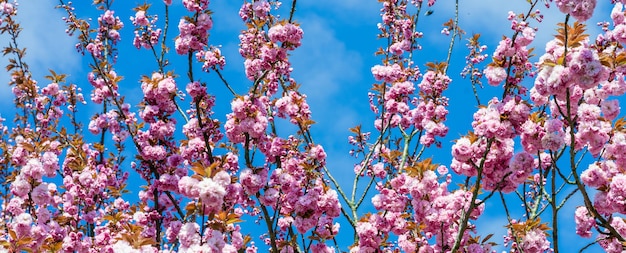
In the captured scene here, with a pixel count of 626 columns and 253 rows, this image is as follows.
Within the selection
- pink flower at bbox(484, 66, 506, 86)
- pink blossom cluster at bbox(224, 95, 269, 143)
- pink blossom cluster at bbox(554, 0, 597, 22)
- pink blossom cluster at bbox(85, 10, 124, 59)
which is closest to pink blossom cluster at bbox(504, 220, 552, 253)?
pink flower at bbox(484, 66, 506, 86)

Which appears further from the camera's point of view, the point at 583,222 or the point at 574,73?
the point at 583,222

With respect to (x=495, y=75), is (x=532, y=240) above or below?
below

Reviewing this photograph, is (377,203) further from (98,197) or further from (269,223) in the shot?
(98,197)

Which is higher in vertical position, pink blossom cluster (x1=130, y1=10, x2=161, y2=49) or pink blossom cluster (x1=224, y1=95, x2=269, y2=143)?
pink blossom cluster (x1=130, y1=10, x2=161, y2=49)

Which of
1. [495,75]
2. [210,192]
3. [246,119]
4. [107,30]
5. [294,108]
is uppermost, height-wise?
[107,30]

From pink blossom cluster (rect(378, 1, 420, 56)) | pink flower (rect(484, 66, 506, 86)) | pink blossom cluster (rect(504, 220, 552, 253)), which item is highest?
pink blossom cluster (rect(378, 1, 420, 56))

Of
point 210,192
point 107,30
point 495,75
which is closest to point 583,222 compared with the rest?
point 495,75

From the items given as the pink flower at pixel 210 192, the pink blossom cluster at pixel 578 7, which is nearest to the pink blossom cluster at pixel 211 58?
the pink flower at pixel 210 192

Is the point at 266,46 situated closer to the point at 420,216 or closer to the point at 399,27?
the point at 420,216

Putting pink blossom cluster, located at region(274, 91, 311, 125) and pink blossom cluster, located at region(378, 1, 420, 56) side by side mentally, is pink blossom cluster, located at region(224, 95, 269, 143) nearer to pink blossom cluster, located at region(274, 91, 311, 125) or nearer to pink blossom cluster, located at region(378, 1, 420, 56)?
pink blossom cluster, located at region(274, 91, 311, 125)

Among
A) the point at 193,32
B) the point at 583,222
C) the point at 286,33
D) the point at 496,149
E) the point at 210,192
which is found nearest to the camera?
the point at 210,192

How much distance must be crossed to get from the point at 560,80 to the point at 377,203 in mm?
2611

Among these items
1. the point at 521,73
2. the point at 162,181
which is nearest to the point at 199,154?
the point at 162,181

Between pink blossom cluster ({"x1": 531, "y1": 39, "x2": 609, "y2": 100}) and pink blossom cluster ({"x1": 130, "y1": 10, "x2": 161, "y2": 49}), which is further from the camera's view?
pink blossom cluster ({"x1": 130, "y1": 10, "x2": 161, "y2": 49})
